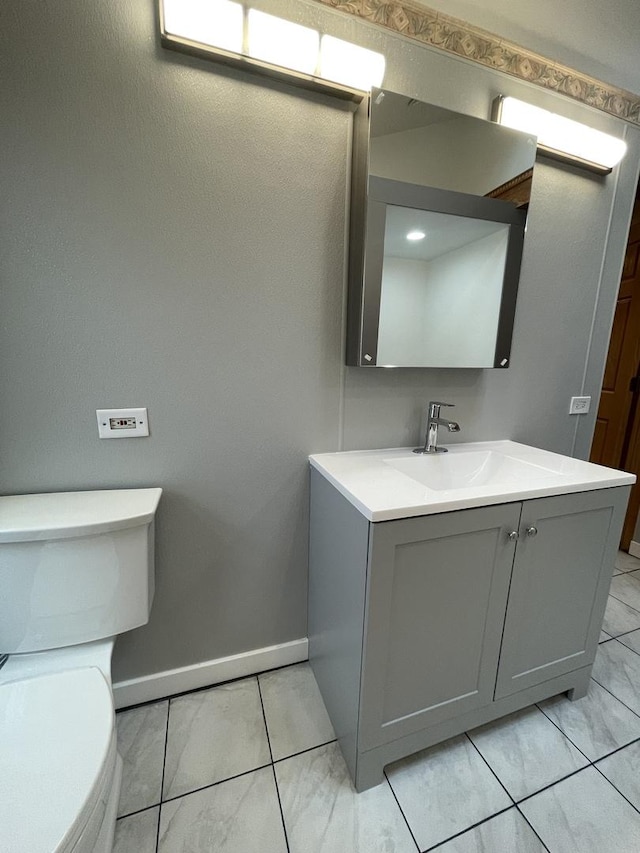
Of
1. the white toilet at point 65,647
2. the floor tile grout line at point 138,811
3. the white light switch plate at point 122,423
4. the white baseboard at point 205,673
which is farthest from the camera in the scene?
the white baseboard at point 205,673

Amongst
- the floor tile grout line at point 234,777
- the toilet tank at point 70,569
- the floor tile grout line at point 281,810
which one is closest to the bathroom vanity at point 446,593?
the floor tile grout line at point 234,777

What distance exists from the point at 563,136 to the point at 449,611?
5.84ft

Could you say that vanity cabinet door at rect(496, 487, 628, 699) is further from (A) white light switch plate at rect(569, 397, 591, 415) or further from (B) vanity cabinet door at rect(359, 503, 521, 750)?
(A) white light switch plate at rect(569, 397, 591, 415)

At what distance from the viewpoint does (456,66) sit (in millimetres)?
1202

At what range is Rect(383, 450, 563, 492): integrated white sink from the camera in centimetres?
132

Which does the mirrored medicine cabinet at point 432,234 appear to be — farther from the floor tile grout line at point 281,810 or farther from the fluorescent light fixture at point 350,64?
the floor tile grout line at point 281,810

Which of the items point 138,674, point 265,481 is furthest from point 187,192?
point 138,674

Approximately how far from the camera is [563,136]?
1.34 m

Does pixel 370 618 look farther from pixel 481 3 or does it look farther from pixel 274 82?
pixel 481 3

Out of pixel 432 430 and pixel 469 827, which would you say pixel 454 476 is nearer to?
pixel 432 430

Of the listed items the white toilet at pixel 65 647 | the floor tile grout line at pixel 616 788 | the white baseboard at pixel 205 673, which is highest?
the white toilet at pixel 65 647

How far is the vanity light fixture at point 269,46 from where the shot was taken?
912 millimetres

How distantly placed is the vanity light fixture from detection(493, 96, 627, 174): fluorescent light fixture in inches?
20.7

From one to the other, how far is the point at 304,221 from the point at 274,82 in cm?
38
